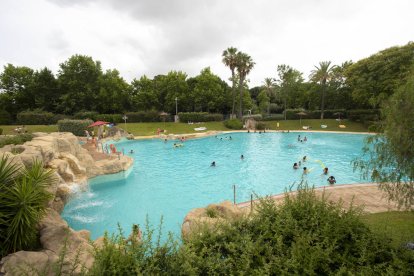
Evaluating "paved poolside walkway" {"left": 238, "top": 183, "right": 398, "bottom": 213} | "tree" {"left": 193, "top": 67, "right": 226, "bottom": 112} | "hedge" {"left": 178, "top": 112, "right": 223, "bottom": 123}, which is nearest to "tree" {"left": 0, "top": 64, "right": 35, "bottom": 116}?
"hedge" {"left": 178, "top": 112, "right": 223, "bottom": 123}

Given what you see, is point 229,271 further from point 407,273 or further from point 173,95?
point 173,95

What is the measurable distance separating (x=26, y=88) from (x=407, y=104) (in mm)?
67436

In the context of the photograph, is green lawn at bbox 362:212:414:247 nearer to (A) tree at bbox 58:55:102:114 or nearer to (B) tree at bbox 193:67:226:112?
(B) tree at bbox 193:67:226:112

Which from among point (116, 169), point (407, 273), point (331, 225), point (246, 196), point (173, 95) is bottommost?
point (246, 196)

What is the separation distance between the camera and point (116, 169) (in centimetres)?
2028

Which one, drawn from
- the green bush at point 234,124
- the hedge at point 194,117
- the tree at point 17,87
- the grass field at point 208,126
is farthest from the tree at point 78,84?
the green bush at point 234,124

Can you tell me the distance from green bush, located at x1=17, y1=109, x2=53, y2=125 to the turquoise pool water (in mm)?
21731

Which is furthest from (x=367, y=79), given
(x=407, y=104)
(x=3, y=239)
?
(x=3, y=239)

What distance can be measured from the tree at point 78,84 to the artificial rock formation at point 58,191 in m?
Result: 39.5

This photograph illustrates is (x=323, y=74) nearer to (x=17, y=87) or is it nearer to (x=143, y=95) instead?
(x=143, y=95)

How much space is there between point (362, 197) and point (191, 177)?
44.5 ft

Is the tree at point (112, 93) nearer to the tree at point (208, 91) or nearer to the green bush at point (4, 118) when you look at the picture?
the green bush at point (4, 118)

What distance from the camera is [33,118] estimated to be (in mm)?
47406

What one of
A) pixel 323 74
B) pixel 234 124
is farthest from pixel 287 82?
pixel 234 124
